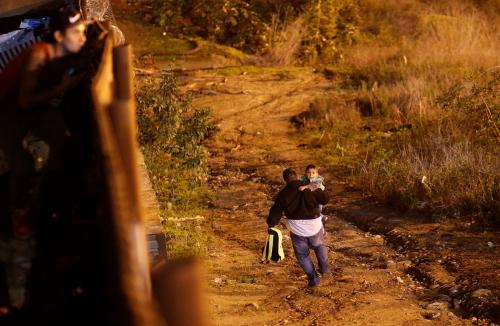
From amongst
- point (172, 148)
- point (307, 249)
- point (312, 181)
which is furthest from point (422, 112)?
point (307, 249)

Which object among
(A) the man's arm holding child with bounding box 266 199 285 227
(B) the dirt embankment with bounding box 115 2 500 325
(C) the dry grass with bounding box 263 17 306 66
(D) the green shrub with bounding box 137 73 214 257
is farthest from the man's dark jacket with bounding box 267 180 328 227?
(C) the dry grass with bounding box 263 17 306 66

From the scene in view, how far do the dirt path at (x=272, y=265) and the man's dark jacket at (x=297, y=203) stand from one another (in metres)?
0.71

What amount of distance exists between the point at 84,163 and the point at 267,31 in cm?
Result: 1894

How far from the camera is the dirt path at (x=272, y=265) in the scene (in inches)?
292

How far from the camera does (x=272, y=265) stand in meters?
9.09

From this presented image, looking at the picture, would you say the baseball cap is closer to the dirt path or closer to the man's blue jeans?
the dirt path

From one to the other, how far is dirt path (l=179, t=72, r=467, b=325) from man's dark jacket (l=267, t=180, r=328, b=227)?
71cm

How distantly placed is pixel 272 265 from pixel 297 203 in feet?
4.07

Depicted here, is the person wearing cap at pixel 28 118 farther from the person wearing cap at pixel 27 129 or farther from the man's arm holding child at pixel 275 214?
the man's arm holding child at pixel 275 214

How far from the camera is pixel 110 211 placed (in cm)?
215

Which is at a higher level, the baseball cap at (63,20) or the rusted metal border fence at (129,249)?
the baseball cap at (63,20)

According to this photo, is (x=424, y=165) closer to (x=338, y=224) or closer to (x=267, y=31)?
(x=338, y=224)

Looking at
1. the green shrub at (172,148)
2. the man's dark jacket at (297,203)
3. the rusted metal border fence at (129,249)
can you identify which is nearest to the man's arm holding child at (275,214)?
the man's dark jacket at (297,203)

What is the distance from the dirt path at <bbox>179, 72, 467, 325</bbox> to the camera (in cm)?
741
